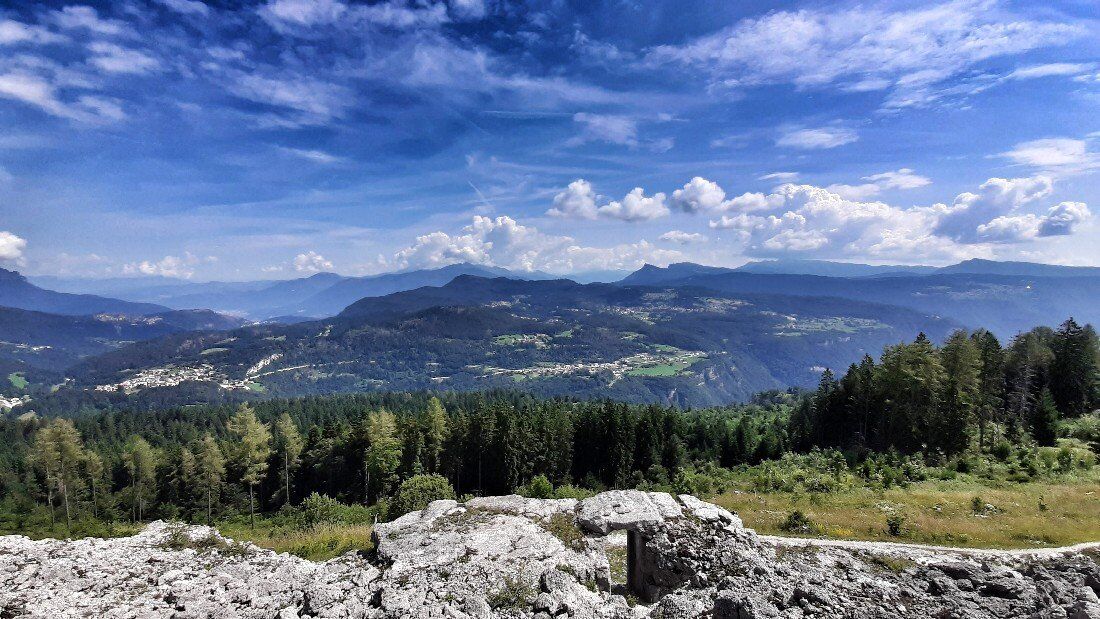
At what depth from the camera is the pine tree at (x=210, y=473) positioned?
52719 millimetres

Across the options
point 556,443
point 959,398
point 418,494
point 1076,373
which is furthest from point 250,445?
point 1076,373

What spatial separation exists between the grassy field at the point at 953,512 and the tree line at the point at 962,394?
11.2 m

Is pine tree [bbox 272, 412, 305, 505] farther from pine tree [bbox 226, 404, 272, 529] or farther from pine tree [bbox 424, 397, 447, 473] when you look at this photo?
pine tree [bbox 424, 397, 447, 473]

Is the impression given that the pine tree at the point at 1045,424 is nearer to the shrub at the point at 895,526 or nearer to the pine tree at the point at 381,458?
the shrub at the point at 895,526

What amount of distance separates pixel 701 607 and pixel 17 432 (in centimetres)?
16218

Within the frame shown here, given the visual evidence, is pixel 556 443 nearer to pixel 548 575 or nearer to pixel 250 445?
pixel 250 445

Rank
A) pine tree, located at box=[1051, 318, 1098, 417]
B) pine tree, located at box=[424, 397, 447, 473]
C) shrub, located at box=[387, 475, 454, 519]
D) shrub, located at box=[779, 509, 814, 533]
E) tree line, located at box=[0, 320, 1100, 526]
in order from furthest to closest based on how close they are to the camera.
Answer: pine tree, located at box=[424, 397, 447, 473] → pine tree, located at box=[1051, 318, 1098, 417] → tree line, located at box=[0, 320, 1100, 526] → shrub, located at box=[387, 475, 454, 519] → shrub, located at box=[779, 509, 814, 533]

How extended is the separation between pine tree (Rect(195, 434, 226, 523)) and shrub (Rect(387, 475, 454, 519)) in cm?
3324

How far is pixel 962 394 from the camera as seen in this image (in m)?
44.1

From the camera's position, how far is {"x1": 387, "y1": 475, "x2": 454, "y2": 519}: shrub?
31.0 metres

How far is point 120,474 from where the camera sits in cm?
7000

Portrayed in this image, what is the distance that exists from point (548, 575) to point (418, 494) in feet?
64.8

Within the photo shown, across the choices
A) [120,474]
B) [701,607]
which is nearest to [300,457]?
[120,474]

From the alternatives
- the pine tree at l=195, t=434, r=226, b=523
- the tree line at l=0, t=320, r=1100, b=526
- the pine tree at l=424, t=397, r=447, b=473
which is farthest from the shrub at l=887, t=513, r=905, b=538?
the pine tree at l=195, t=434, r=226, b=523
